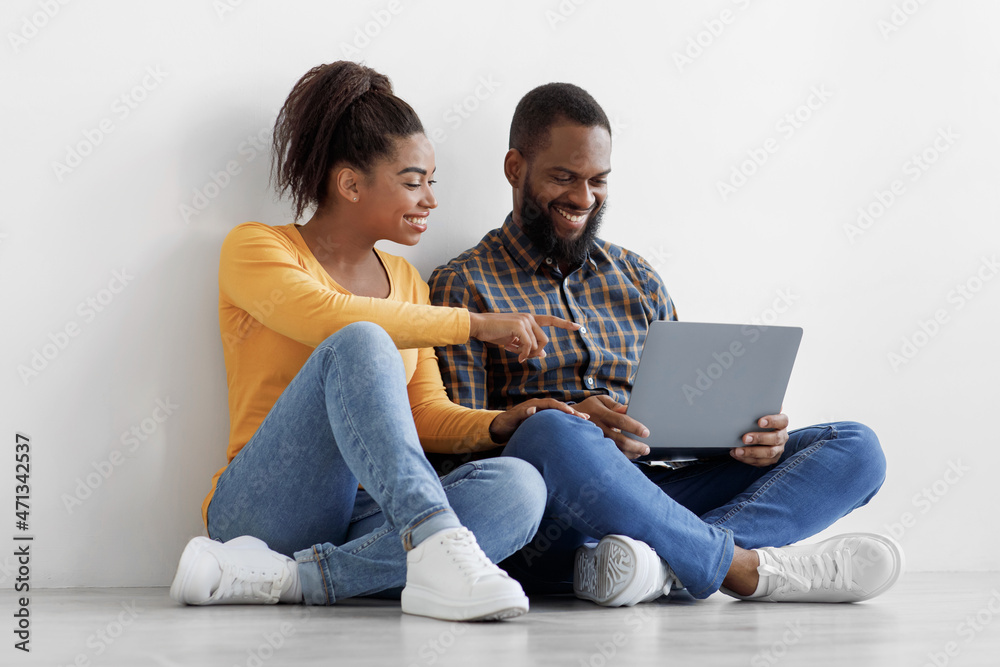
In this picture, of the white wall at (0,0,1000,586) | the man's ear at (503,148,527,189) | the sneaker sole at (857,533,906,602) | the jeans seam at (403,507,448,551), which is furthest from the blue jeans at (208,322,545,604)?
the man's ear at (503,148,527,189)

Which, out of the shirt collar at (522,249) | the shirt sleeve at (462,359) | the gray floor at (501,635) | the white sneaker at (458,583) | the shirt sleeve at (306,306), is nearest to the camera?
the gray floor at (501,635)

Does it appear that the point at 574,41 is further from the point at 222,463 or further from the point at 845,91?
the point at 222,463

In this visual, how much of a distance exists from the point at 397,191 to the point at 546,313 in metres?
0.44

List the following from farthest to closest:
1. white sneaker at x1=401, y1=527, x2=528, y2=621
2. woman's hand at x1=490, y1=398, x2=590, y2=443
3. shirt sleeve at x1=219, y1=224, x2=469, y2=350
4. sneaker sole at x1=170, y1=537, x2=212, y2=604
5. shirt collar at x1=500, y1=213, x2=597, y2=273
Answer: shirt collar at x1=500, y1=213, x2=597, y2=273 → woman's hand at x1=490, y1=398, x2=590, y2=443 → shirt sleeve at x1=219, y1=224, x2=469, y2=350 → sneaker sole at x1=170, y1=537, x2=212, y2=604 → white sneaker at x1=401, y1=527, x2=528, y2=621

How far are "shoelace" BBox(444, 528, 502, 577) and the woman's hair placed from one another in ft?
2.69

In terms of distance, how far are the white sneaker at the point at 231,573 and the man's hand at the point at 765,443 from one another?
86 centimetres

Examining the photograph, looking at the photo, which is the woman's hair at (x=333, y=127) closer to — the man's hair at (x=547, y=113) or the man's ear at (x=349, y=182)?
the man's ear at (x=349, y=182)

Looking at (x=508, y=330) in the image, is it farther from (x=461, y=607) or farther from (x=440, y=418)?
(x=461, y=607)

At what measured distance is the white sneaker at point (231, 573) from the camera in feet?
4.37

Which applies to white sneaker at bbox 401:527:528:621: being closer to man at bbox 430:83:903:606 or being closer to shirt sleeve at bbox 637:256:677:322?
man at bbox 430:83:903:606

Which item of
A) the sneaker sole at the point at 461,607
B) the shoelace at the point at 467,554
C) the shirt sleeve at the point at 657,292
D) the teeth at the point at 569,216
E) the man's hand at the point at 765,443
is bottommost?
the sneaker sole at the point at 461,607

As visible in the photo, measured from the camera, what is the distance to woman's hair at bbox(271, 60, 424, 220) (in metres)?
1.77

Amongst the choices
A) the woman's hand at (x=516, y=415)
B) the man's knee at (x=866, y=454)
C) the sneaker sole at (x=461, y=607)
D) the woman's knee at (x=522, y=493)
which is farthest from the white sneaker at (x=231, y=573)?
the man's knee at (x=866, y=454)

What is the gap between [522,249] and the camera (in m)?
2.03
